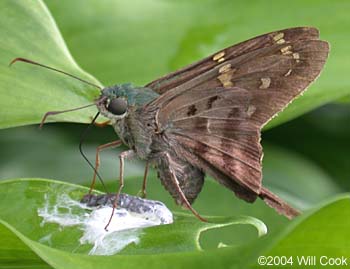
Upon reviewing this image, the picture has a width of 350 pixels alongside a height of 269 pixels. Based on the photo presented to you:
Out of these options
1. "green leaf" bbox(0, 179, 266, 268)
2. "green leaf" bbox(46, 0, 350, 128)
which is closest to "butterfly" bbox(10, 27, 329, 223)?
"green leaf" bbox(0, 179, 266, 268)

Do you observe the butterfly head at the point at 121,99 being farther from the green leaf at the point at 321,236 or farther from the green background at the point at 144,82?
the green leaf at the point at 321,236

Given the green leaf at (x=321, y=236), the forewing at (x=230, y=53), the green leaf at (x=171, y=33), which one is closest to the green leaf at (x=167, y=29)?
the green leaf at (x=171, y=33)

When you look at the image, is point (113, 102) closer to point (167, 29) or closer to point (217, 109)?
point (217, 109)

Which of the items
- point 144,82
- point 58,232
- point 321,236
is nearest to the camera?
point 321,236

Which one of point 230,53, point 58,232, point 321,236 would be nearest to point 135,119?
point 230,53

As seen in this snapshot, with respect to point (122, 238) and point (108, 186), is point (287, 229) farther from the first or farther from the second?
point (108, 186)

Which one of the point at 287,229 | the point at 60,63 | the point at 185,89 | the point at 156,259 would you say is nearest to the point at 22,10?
the point at 60,63

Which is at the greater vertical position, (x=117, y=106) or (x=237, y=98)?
(x=237, y=98)

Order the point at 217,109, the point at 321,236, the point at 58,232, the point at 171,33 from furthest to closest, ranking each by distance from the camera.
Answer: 1. the point at 171,33
2. the point at 217,109
3. the point at 58,232
4. the point at 321,236
